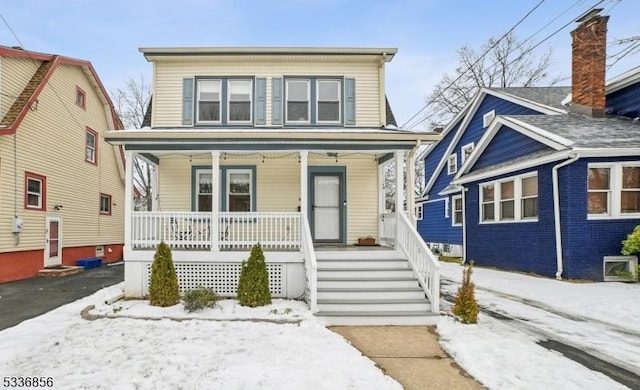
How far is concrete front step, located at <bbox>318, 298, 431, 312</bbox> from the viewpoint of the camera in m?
6.63

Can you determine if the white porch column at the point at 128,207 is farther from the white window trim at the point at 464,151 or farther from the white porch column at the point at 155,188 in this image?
the white window trim at the point at 464,151

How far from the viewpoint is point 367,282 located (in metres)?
7.33

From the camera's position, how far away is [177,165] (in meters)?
10.2

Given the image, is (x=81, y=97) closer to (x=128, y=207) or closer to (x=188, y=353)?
(x=128, y=207)

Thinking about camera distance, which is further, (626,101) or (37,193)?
(37,193)

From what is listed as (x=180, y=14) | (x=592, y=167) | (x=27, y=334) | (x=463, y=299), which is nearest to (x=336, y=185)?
(x=463, y=299)

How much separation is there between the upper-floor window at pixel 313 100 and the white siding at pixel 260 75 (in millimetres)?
256

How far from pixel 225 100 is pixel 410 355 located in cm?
829

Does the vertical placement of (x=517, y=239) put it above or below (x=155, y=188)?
below

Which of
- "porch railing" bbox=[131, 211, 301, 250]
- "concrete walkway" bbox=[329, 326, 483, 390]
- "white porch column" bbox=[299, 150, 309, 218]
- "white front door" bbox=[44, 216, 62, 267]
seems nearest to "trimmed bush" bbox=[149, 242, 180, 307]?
"porch railing" bbox=[131, 211, 301, 250]

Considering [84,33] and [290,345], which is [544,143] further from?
[84,33]

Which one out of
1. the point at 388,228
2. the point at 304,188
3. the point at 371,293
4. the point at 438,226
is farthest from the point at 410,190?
the point at 438,226

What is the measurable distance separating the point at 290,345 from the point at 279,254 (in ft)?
9.81

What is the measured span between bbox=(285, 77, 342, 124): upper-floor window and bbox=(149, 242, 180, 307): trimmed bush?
5090 millimetres
